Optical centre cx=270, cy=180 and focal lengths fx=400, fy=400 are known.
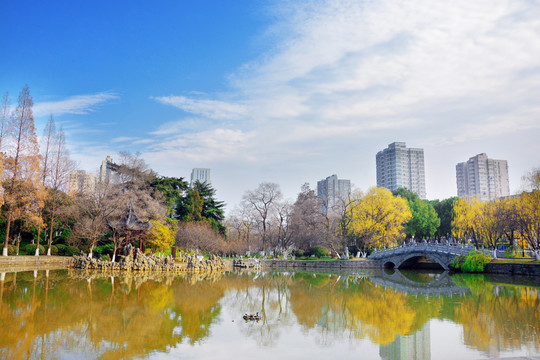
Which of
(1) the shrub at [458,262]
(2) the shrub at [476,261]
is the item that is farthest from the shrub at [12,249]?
(2) the shrub at [476,261]

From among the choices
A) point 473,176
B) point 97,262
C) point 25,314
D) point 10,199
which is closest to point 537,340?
point 25,314

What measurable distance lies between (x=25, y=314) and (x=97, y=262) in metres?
18.8

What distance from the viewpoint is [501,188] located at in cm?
10894

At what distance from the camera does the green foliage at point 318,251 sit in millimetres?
40875

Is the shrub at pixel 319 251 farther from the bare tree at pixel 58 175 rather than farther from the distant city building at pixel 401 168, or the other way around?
the distant city building at pixel 401 168

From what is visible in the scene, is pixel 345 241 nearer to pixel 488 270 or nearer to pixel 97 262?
pixel 488 270

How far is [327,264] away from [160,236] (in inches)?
585

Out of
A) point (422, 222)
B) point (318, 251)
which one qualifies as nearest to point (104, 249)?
point (318, 251)

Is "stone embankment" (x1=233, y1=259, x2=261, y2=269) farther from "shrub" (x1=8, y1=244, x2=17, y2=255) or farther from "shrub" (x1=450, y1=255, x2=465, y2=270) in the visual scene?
"shrub" (x1=8, y1=244, x2=17, y2=255)

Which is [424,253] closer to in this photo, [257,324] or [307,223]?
[307,223]

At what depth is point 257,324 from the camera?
10.4 metres

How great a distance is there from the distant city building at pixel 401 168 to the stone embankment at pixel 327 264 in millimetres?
72265

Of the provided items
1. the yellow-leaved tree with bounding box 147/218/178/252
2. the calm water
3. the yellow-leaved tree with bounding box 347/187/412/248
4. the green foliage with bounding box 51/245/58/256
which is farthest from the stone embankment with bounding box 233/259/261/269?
the calm water

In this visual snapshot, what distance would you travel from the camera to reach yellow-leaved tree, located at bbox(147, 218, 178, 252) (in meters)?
33.9
